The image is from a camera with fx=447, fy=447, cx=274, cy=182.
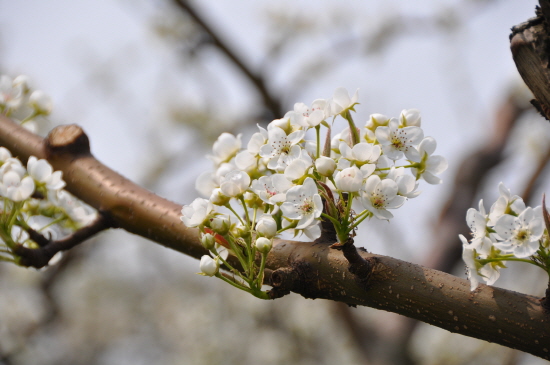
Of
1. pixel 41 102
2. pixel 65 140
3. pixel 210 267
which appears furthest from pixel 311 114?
pixel 41 102

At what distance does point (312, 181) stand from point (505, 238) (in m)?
0.27

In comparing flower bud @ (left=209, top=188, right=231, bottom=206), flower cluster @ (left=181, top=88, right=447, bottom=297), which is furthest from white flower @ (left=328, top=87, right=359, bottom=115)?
flower bud @ (left=209, top=188, right=231, bottom=206)

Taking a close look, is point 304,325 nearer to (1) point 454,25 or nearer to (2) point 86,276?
(2) point 86,276

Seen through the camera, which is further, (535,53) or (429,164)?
(429,164)

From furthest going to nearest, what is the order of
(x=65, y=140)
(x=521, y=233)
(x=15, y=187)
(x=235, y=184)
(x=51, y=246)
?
(x=65, y=140)
(x=51, y=246)
(x=15, y=187)
(x=235, y=184)
(x=521, y=233)

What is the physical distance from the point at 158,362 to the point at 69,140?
20.4 feet

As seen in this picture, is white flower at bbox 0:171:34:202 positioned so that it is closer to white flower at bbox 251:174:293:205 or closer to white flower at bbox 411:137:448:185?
white flower at bbox 251:174:293:205

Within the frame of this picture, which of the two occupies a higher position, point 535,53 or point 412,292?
point 535,53

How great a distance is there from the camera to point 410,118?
2.38 feet

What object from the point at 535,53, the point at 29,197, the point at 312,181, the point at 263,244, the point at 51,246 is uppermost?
the point at 535,53

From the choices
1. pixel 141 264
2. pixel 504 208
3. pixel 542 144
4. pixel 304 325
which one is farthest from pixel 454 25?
pixel 141 264

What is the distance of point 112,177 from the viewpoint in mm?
1049

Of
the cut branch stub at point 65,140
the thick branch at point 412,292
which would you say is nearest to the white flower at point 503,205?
the thick branch at point 412,292

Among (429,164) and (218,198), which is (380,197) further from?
(218,198)
